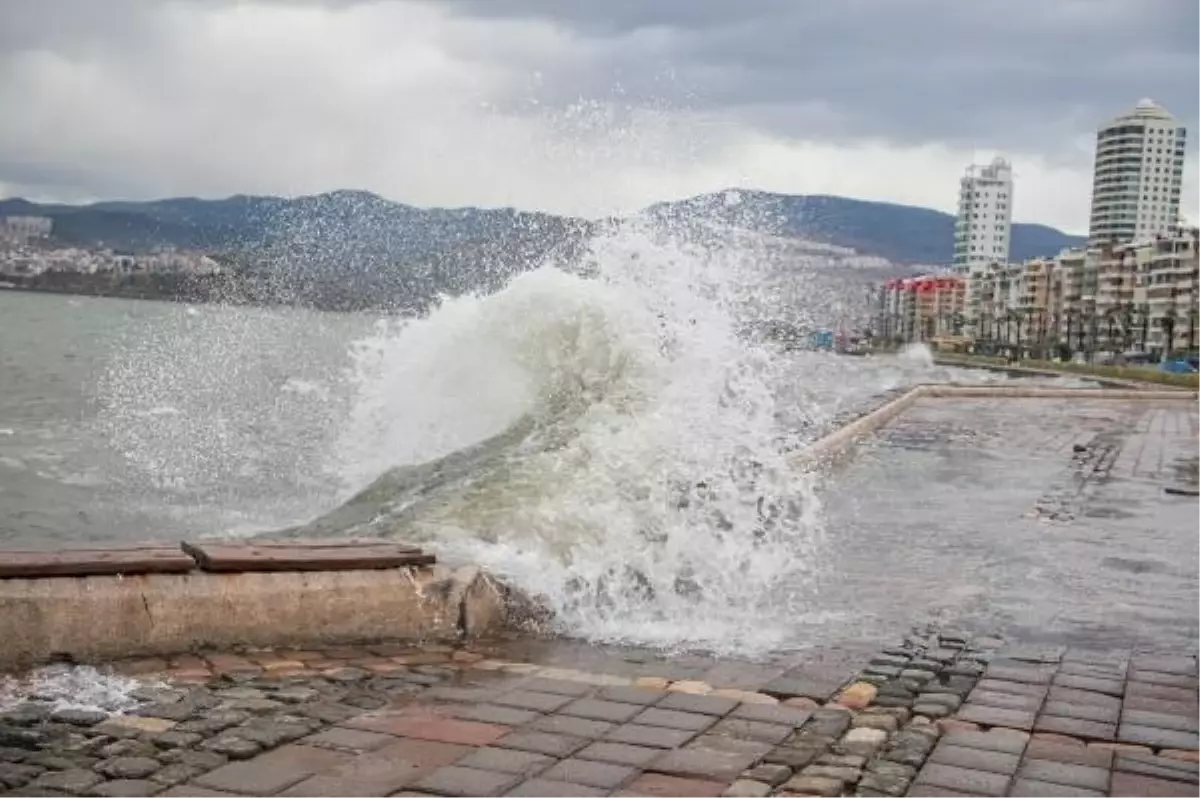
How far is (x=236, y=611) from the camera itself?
204 inches

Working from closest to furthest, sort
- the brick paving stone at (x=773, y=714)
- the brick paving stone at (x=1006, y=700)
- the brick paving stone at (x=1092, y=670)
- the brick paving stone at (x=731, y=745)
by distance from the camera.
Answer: the brick paving stone at (x=731, y=745) → the brick paving stone at (x=773, y=714) → the brick paving stone at (x=1006, y=700) → the brick paving stone at (x=1092, y=670)

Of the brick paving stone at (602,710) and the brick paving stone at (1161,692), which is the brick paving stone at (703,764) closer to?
the brick paving stone at (602,710)

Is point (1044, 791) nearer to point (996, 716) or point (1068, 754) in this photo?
Result: point (1068, 754)

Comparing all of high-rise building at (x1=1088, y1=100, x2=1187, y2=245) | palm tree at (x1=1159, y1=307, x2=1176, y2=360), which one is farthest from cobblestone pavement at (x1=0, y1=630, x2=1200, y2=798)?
high-rise building at (x1=1088, y1=100, x2=1187, y2=245)

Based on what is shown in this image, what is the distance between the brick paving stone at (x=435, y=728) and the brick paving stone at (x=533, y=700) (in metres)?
0.26

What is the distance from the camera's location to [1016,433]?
2188 centimetres

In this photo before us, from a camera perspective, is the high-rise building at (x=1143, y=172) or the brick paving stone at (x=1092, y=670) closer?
the brick paving stone at (x=1092, y=670)

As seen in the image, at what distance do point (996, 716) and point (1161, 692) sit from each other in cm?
100

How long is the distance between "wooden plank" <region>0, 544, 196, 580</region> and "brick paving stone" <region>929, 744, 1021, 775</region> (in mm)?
3049

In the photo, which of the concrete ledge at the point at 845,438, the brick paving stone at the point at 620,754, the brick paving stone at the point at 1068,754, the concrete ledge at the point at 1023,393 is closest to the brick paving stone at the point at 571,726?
the brick paving stone at the point at 620,754

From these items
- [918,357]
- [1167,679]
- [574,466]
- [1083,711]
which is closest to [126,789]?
[1083,711]

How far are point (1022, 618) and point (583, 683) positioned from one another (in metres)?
2.95

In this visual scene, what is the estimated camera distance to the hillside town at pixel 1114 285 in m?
118

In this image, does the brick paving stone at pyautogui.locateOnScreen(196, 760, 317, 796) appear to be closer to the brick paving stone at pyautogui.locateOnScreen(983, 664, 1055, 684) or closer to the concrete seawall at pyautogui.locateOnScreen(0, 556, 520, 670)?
→ the concrete seawall at pyautogui.locateOnScreen(0, 556, 520, 670)
